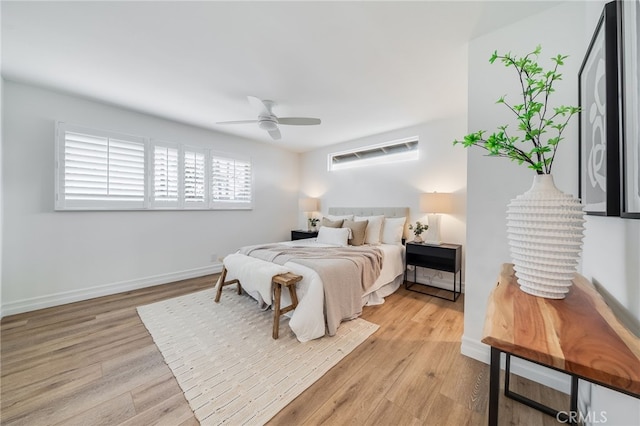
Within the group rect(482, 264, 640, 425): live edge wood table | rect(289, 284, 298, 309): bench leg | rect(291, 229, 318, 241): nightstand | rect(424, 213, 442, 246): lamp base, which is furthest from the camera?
rect(291, 229, 318, 241): nightstand

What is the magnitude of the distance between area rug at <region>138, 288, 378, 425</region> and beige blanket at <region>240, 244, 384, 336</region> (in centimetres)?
17

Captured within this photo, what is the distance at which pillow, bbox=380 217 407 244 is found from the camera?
356 centimetres

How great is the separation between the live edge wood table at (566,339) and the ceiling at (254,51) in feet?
6.07

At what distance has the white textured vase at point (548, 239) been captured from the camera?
0.87 metres

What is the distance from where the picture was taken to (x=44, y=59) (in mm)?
2119

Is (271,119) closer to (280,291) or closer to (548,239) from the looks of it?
(280,291)

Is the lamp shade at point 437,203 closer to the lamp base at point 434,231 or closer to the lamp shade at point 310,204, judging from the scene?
the lamp base at point 434,231

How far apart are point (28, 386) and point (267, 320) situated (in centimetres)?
163

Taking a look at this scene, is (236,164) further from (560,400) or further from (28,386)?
(560,400)

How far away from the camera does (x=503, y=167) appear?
1.68m

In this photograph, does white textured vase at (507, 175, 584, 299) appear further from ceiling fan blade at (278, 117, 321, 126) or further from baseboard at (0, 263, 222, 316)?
baseboard at (0, 263, 222, 316)

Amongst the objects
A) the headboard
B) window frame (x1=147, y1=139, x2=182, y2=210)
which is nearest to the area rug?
window frame (x1=147, y1=139, x2=182, y2=210)

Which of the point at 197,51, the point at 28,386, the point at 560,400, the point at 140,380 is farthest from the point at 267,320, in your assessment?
the point at 197,51

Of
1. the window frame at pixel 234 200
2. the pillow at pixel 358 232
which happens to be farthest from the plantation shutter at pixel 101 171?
the pillow at pixel 358 232
